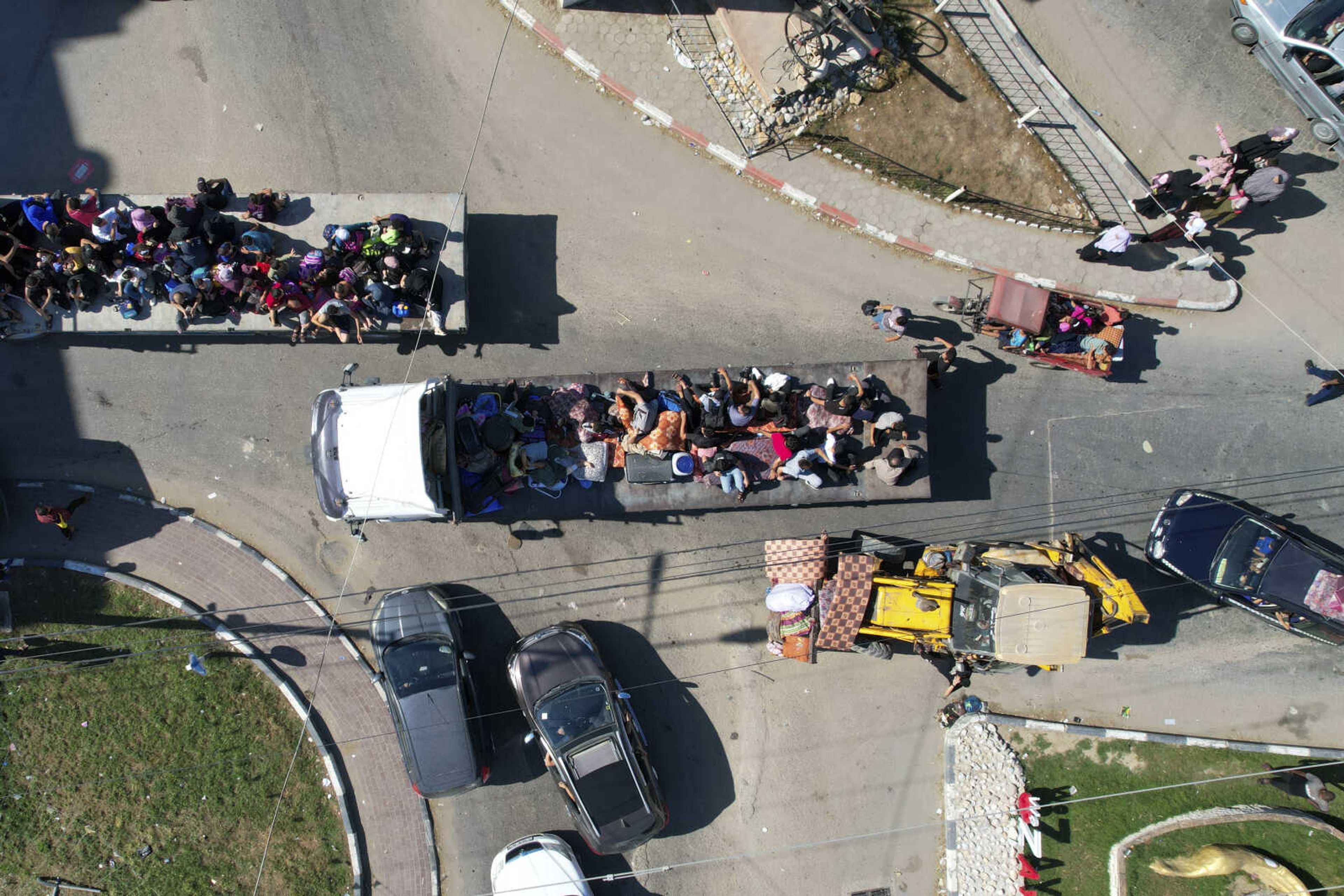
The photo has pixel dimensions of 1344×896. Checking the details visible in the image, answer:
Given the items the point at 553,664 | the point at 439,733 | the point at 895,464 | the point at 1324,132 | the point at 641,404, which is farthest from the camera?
the point at 1324,132

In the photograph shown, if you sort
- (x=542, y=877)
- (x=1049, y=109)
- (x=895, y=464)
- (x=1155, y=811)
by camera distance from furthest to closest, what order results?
(x=1049, y=109) → (x=1155, y=811) → (x=542, y=877) → (x=895, y=464)

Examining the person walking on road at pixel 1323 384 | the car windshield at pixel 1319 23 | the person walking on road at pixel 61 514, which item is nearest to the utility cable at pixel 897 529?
the person walking on road at pixel 1323 384

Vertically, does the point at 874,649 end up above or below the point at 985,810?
above

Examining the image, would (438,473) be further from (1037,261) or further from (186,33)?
(1037,261)

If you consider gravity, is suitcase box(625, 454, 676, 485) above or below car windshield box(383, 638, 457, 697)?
above

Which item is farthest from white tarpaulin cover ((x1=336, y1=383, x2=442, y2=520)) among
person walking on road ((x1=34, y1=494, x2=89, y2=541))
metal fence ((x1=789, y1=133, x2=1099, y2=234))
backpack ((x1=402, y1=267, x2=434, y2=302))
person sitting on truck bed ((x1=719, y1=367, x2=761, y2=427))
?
metal fence ((x1=789, y1=133, x2=1099, y2=234))

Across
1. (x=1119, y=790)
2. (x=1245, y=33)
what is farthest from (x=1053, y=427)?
(x=1245, y=33)

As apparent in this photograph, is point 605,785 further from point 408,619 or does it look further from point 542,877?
point 408,619

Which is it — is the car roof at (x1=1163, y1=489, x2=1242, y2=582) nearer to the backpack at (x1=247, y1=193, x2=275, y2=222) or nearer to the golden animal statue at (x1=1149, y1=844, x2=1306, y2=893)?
the golden animal statue at (x1=1149, y1=844, x2=1306, y2=893)
